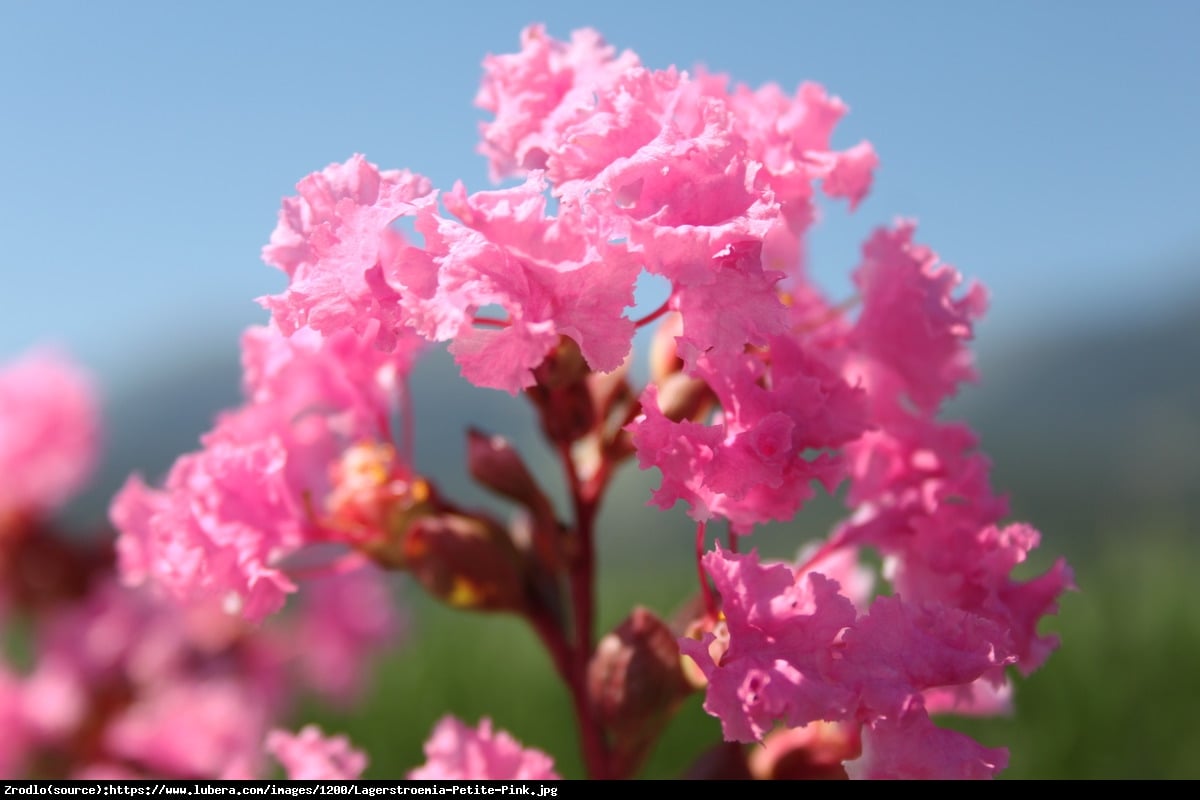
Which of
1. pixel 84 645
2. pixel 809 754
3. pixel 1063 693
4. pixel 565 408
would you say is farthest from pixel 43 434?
pixel 1063 693

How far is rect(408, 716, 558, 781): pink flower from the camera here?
0.72 m

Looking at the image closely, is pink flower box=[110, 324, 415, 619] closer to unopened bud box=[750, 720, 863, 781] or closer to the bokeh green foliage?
unopened bud box=[750, 720, 863, 781]

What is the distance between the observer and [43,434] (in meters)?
1.84

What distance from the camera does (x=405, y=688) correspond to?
108 inches

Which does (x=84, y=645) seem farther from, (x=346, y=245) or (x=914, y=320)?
(x=914, y=320)

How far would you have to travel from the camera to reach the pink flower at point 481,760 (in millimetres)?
719

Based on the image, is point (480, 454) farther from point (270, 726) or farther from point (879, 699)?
point (270, 726)

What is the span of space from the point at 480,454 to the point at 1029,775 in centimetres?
161

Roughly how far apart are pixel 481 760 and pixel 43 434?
1450mm

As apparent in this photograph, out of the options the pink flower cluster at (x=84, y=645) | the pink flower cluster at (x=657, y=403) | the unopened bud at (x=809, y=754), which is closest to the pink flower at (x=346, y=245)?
the pink flower cluster at (x=657, y=403)

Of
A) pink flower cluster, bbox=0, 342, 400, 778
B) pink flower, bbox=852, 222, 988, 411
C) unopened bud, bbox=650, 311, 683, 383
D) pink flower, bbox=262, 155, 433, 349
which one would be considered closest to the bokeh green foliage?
pink flower cluster, bbox=0, 342, 400, 778

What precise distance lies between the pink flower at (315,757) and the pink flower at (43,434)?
49.3 inches
